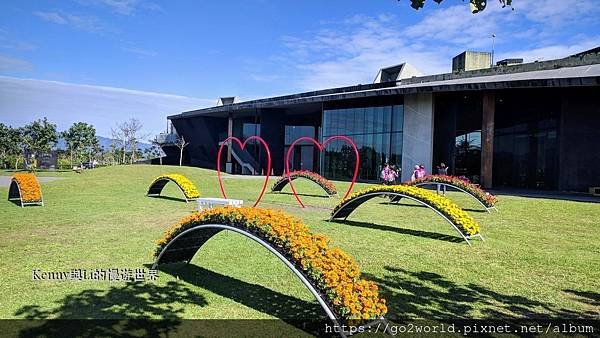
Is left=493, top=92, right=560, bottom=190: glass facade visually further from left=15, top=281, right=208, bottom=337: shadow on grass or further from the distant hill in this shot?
the distant hill

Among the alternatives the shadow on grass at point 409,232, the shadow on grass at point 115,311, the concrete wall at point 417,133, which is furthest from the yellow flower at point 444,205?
the concrete wall at point 417,133

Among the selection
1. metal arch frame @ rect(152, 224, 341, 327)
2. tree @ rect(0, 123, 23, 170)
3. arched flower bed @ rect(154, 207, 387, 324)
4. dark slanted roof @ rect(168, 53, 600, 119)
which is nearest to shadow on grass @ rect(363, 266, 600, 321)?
arched flower bed @ rect(154, 207, 387, 324)

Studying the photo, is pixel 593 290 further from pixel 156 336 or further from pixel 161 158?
pixel 161 158

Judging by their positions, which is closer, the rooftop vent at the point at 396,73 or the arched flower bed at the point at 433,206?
the arched flower bed at the point at 433,206

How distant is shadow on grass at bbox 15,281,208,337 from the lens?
4.39m

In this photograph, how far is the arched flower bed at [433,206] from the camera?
9.32 m

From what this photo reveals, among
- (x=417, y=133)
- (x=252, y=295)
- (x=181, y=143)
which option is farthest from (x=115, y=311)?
(x=181, y=143)

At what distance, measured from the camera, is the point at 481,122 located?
86.7 ft

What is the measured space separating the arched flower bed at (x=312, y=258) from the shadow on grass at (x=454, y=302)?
78 centimetres

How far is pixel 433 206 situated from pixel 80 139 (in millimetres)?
60502

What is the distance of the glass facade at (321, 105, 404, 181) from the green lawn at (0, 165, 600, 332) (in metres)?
17.2

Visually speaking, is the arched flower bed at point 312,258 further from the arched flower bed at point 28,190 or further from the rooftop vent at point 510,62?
the rooftop vent at point 510,62

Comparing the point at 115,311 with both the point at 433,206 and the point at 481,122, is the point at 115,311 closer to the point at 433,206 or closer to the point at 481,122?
the point at 433,206

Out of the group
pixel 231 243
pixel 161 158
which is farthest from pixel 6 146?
pixel 231 243
